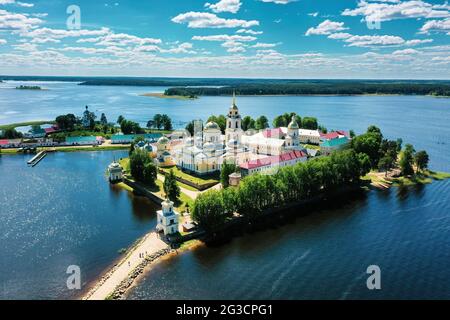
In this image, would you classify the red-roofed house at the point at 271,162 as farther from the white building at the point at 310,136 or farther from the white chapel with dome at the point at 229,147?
the white building at the point at 310,136

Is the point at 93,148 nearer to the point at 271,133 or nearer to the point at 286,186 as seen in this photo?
the point at 271,133

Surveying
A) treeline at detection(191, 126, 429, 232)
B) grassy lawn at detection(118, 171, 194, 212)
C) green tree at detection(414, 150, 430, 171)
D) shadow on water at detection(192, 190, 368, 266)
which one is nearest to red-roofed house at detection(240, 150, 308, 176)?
treeline at detection(191, 126, 429, 232)

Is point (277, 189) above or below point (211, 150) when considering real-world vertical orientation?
below

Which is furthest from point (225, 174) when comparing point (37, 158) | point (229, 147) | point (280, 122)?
point (280, 122)

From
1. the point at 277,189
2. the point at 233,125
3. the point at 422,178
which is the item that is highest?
the point at 233,125

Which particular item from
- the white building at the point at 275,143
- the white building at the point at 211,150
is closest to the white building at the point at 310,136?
the white building at the point at 275,143

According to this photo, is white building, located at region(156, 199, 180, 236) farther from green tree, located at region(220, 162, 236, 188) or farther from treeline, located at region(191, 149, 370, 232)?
green tree, located at region(220, 162, 236, 188)
